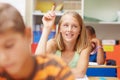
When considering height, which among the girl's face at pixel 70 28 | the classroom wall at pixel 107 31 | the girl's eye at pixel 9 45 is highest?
the girl's eye at pixel 9 45

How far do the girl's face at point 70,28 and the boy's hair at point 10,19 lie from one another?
0.95 metres

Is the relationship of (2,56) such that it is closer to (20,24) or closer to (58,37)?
(20,24)

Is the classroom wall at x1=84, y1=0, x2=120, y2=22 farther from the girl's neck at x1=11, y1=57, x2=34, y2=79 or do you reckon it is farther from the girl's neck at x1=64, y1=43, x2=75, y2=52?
the girl's neck at x1=11, y1=57, x2=34, y2=79

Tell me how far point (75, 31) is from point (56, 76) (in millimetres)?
946

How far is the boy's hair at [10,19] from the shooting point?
0.97ft

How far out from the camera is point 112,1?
324 centimetres

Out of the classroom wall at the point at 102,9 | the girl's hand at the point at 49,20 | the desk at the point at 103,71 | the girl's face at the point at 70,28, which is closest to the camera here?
the girl's hand at the point at 49,20

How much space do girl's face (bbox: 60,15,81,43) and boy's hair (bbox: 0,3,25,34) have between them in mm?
946

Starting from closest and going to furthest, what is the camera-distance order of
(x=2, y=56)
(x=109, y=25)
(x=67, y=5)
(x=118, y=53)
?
(x=2, y=56) → (x=118, y=53) → (x=67, y=5) → (x=109, y=25)

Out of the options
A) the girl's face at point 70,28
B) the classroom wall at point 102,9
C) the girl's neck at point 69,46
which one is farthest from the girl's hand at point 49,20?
the classroom wall at point 102,9

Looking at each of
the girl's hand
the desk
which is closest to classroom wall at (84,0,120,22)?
the desk

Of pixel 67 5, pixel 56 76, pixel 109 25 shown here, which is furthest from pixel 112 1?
pixel 56 76

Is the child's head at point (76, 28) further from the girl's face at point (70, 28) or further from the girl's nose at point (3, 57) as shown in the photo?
the girl's nose at point (3, 57)

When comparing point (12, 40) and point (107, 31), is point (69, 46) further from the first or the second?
point (107, 31)
